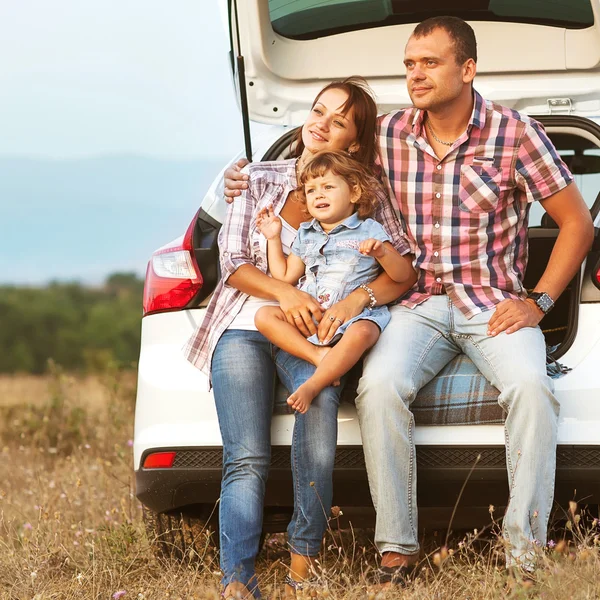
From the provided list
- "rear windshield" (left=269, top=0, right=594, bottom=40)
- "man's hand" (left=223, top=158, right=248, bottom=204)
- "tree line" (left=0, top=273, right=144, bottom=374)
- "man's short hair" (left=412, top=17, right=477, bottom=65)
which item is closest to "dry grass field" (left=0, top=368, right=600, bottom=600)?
"man's hand" (left=223, top=158, right=248, bottom=204)

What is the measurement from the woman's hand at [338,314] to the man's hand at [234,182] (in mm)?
558

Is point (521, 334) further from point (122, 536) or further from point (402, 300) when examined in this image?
point (122, 536)

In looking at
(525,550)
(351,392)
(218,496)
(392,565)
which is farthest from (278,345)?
(525,550)

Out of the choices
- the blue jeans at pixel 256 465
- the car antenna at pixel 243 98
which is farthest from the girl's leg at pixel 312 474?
the car antenna at pixel 243 98

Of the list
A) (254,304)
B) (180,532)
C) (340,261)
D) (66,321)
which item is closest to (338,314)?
(340,261)

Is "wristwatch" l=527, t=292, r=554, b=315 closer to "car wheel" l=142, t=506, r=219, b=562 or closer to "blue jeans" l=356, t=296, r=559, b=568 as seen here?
"blue jeans" l=356, t=296, r=559, b=568

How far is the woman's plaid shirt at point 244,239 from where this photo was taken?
337cm

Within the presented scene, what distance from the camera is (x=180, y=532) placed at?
3.62 meters

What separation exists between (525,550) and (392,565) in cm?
38

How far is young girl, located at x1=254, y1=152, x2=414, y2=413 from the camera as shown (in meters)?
3.28

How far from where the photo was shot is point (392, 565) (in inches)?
121

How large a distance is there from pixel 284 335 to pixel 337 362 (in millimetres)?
205

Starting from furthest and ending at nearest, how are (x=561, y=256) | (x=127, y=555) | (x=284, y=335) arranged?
(x=127, y=555), (x=561, y=256), (x=284, y=335)

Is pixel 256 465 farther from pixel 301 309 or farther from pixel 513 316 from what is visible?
pixel 513 316
